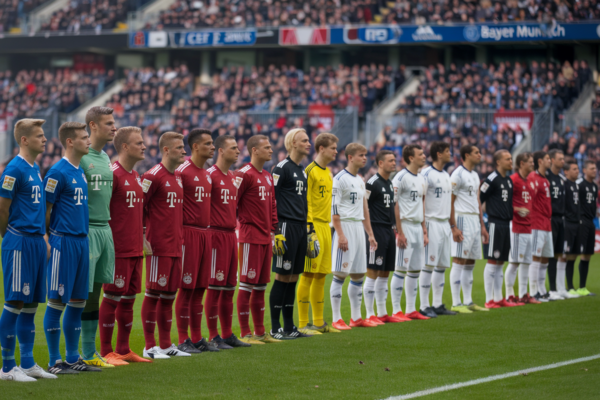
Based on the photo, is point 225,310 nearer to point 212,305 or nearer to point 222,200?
point 212,305

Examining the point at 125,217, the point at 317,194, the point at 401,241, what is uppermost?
the point at 317,194

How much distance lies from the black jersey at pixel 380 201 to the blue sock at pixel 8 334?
217 inches

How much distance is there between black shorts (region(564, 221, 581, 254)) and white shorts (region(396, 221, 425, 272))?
162 inches

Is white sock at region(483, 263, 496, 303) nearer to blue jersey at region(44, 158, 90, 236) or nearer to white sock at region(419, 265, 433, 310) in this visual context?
white sock at region(419, 265, 433, 310)

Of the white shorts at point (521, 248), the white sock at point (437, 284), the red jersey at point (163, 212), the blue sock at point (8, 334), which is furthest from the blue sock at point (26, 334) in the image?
the white shorts at point (521, 248)

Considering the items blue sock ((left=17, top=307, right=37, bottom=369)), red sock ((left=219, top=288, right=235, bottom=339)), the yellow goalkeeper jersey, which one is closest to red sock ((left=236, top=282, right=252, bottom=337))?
red sock ((left=219, top=288, right=235, bottom=339))

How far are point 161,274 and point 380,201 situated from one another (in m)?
4.02

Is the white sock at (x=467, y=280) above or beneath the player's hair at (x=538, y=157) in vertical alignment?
beneath

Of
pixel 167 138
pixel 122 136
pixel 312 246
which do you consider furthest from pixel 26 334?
pixel 312 246

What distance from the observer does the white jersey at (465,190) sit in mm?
12422

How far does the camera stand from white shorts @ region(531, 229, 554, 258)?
13570mm

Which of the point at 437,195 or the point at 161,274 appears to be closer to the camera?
the point at 161,274

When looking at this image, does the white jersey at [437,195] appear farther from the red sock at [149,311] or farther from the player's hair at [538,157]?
the red sock at [149,311]

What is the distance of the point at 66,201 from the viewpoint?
7074 millimetres
